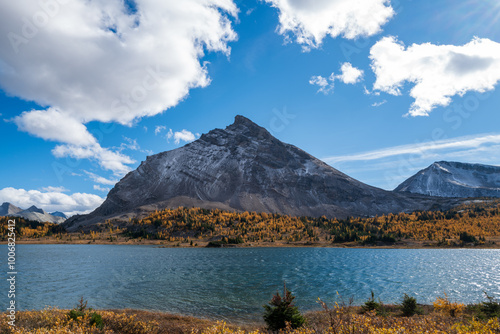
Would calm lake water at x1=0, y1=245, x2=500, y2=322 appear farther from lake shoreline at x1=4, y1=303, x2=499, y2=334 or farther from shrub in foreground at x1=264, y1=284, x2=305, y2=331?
shrub in foreground at x1=264, y1=284, x2=305, y2=331

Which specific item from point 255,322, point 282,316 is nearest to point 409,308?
point 255,322

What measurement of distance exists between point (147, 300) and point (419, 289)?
41.6m

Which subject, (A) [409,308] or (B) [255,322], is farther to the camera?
(A) [409,308]

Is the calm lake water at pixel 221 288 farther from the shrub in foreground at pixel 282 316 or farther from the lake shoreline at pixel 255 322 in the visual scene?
the shrub in foreground at pixel 282 316

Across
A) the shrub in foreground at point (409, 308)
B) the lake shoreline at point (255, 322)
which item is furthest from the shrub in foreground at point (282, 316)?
the shrub in foreground at point (409, 308)

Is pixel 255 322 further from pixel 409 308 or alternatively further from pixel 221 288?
pixel 221 288

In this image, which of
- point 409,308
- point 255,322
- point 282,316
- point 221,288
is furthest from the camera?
point 221,288

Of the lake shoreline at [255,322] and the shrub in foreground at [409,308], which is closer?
the lake shoreline at [255,322]

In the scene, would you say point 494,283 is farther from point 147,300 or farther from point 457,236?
point 457,236

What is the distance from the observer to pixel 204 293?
40.3m

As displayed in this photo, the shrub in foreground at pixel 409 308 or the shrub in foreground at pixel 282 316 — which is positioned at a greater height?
the shrub in foreground at pixel 282 316

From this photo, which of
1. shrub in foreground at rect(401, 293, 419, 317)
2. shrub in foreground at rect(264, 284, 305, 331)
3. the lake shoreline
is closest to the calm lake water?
the lake shoreline

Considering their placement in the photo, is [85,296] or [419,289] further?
[419,289]

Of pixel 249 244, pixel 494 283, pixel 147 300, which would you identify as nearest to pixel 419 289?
pixel 494 283
